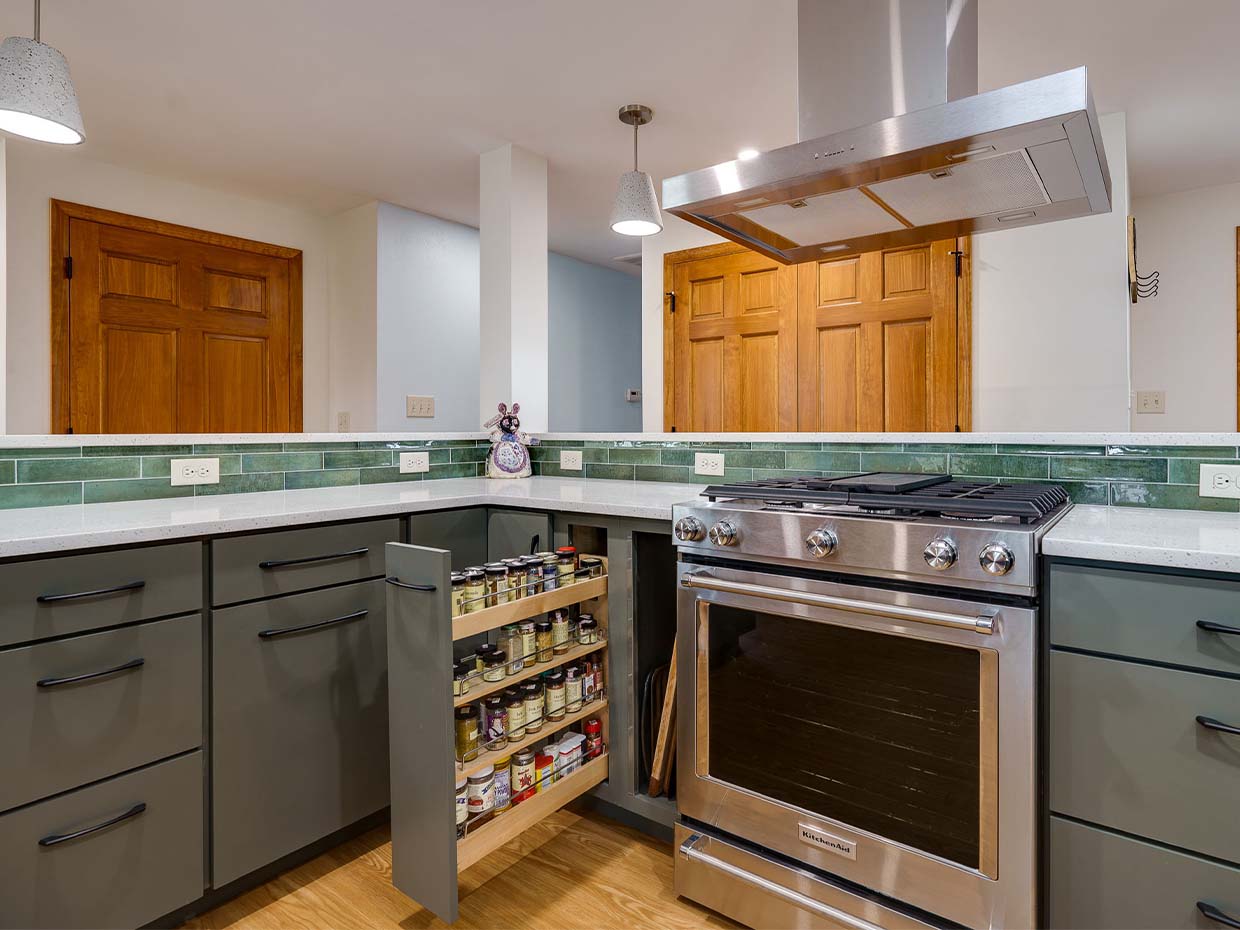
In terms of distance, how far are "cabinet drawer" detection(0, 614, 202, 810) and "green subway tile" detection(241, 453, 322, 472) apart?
809 mm

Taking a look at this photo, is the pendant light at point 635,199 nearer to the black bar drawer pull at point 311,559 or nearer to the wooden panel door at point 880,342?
the wooden panel door at point 880,342

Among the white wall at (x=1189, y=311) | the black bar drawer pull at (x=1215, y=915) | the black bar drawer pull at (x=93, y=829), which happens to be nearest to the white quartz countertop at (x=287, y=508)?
the black bar drawer pull at (x=93, y=829)

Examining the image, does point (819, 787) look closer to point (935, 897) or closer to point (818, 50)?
point (935, 897)

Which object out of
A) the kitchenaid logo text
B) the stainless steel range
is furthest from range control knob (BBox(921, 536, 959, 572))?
the kitchenaid logo text

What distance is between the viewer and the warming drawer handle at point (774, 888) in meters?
1.35

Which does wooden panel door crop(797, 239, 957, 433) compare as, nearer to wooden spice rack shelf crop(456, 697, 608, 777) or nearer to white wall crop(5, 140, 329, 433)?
wooden spice rack shelf crop(456, 697, 608, 777)

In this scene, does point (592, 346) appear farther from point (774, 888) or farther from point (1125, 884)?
point (1125, 884)

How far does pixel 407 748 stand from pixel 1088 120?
68.8 inches

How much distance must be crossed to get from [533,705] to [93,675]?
0.87 meters

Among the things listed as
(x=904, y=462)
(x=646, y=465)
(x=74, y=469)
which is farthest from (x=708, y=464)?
(x=74, y=469)

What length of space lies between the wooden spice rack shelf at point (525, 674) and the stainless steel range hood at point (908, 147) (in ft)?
3.68

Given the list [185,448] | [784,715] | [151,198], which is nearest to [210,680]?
[185,448]

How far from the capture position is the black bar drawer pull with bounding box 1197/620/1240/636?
3.44ft

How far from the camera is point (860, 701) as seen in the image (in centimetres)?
137
